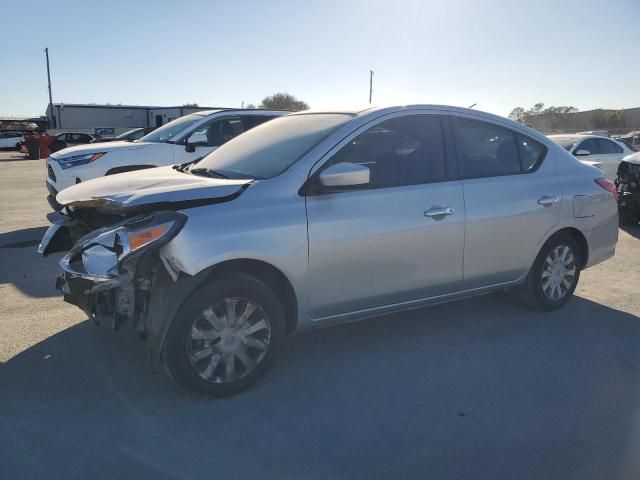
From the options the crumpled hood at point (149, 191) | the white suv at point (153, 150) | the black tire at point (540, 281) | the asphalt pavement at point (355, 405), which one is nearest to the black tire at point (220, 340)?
the asphalt pavement at point (355, 405)

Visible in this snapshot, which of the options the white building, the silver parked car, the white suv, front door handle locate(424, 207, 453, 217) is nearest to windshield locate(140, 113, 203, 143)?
the white suv

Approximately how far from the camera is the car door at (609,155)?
474 inches

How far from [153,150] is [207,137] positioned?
88 centimetres

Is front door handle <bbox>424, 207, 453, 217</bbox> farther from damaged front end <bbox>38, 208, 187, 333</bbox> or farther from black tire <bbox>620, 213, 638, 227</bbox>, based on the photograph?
black tire <bbox>620, 213, 638, 227</bbox>

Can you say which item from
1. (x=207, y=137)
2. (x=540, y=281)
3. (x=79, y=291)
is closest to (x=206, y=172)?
(x=79, y=291)

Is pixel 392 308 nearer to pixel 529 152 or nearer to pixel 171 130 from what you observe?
pixel 529 152

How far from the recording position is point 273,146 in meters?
4.20

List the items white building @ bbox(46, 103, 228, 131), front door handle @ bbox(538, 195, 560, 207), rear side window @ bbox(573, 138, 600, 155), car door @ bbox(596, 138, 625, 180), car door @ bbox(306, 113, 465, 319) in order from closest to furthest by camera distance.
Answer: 1. car door @ bbox(306, 113, 465, 319)
2. front door handle @ bbox(538, 195, 560, 207)
3. rear side window @ bbox(573, 138, 600, 155)
4. car door @ bbox(596, 138, 625, 180)
5. white building @ bbox(46, 103, 228, 131)

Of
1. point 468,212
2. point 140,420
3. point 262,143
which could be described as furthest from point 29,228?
point 468,212

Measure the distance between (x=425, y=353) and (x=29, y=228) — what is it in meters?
7.07

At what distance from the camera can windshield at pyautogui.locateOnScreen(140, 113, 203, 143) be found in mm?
9047

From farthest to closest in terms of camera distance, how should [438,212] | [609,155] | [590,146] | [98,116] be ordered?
1. [98,116]
2. [609,155]
3. [590,146]
4. [438,212]

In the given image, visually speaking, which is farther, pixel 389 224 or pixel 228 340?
pixel 389 224

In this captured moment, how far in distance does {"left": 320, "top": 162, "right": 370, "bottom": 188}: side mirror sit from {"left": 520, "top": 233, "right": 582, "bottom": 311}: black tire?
84.3 inches
